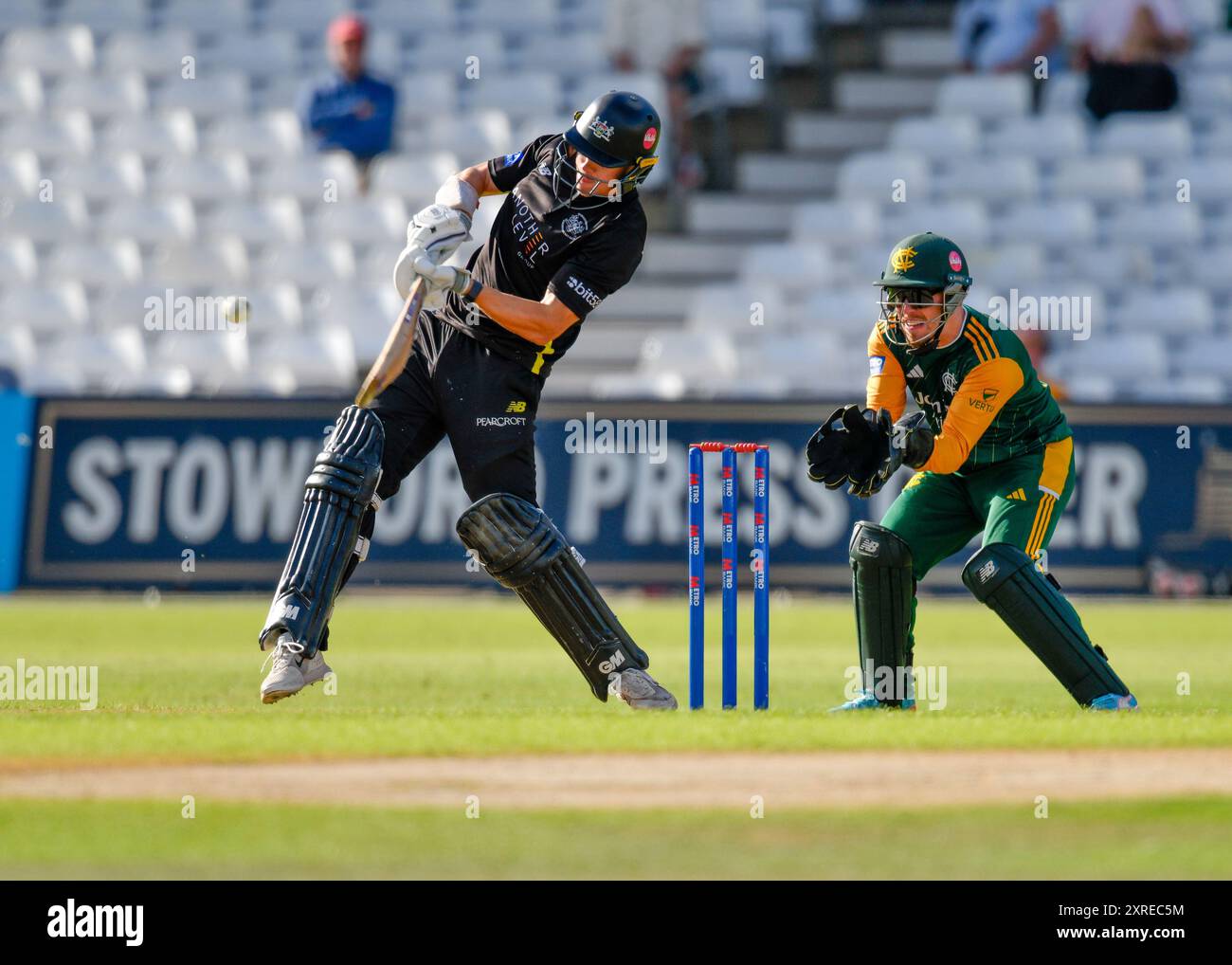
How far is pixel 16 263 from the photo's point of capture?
2075cm

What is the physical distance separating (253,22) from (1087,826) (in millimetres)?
19352

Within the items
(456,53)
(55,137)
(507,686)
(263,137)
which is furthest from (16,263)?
(507,686)

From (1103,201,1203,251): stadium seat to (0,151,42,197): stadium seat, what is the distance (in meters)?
10.8

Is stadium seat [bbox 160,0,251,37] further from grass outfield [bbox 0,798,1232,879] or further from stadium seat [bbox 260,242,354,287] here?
grass outfield [bbox 0,798,1232,879]

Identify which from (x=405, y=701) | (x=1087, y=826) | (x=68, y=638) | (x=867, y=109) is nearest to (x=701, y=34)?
(x=867, y=109)

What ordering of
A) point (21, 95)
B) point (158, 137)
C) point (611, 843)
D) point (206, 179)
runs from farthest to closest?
point (21, 95) < point (158, 137) < point (206, 179) < point (611, 843)

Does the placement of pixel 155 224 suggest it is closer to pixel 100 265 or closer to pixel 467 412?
pixel 100 265

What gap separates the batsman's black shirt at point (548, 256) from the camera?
26.5 feet

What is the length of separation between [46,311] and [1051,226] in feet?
31.2

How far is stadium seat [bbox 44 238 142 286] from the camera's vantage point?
2056 cm

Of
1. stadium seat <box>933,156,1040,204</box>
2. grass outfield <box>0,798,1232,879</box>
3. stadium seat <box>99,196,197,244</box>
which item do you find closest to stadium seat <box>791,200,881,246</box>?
stadium seat <box>933,156,1040,204</box>

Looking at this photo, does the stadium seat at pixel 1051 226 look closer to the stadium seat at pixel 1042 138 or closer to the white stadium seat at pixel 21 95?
the stadium seat at pixel 1042 138
